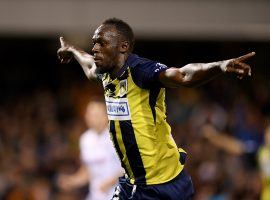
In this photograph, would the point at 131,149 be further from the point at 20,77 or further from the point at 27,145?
the point at 20,77

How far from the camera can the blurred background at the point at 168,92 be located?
12469 mm

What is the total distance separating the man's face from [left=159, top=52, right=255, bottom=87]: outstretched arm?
0.45m

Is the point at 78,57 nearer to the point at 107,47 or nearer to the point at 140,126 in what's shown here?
the point at 107,47

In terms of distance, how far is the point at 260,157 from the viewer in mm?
10852

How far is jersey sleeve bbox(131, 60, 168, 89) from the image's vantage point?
584 centimetres

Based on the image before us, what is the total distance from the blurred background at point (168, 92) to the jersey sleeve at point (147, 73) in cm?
473

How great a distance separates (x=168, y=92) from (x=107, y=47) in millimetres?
10404

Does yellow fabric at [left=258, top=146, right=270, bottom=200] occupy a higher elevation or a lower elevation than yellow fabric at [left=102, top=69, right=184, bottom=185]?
lower

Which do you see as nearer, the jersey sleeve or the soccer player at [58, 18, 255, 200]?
the jersey sleeve

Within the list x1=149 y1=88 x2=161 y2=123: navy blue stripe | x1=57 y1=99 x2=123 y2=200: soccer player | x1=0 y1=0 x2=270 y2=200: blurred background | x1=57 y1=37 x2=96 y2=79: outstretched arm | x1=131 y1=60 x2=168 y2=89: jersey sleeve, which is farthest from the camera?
x1=0 y1=0 x2=270 y2=200: blurred background

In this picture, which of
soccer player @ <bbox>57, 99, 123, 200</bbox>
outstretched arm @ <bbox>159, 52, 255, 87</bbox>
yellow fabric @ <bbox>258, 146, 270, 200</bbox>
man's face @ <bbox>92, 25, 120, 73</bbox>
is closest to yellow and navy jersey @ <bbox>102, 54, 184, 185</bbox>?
man's face @ <bbox>92, 25, 120, 73</bbox>

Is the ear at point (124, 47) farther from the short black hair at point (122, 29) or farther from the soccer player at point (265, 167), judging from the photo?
the soccer player at point (265, 167)

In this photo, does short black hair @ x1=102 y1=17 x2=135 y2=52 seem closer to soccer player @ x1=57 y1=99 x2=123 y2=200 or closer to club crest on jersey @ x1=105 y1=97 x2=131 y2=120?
club crest on jersey @ x1=105 y1=97 x2=131 y2=120

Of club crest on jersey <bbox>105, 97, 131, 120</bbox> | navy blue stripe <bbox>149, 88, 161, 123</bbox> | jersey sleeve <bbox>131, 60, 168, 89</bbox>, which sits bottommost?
club crest on jersey <bbox>105, 97, 131, 120</bbox>
